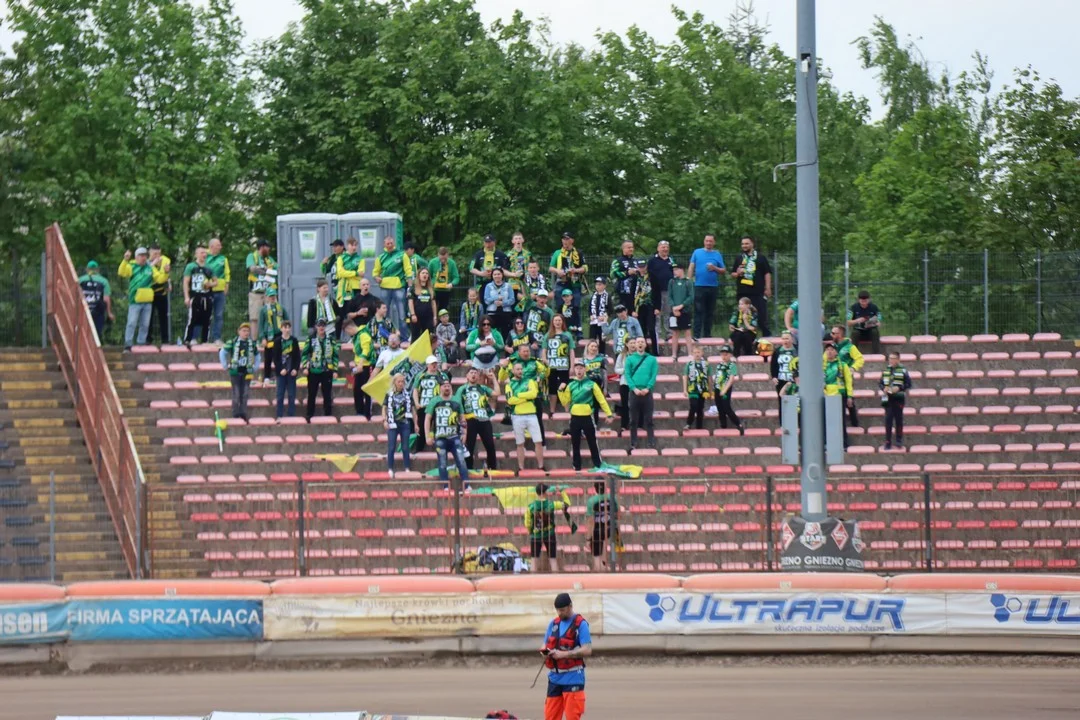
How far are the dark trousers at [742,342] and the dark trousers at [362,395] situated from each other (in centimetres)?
689

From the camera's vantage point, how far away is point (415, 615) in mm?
19578

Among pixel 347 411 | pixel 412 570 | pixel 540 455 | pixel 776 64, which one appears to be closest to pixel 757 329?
pixel 540 455

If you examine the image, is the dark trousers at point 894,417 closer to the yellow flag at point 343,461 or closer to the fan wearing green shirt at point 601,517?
the fan wearing green shirt at point 601,517

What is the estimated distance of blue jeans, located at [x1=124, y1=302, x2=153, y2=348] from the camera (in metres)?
29.8

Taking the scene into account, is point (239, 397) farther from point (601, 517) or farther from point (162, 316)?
point (601, 517)

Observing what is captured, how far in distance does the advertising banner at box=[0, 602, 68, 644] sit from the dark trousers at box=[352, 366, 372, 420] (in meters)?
8.95

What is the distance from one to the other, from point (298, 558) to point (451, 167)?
25.2 m

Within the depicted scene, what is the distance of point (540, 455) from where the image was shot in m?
26.0

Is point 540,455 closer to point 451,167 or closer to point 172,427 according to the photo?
point 172,427

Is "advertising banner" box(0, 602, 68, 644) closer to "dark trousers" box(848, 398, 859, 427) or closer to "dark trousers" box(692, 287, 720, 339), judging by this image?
"dark trousers" box(848, 398, 859, 427)

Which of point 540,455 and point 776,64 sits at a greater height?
point 776,64

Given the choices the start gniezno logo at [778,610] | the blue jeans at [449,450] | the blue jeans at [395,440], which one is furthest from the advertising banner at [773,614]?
the blue jeans at [395,440]

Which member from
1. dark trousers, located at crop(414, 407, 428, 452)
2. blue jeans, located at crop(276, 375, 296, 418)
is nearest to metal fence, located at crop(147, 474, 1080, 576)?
dark trousers, located at crop(414, 407, 428, 452)

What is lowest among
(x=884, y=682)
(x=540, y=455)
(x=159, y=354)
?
(x=884, y=682)
